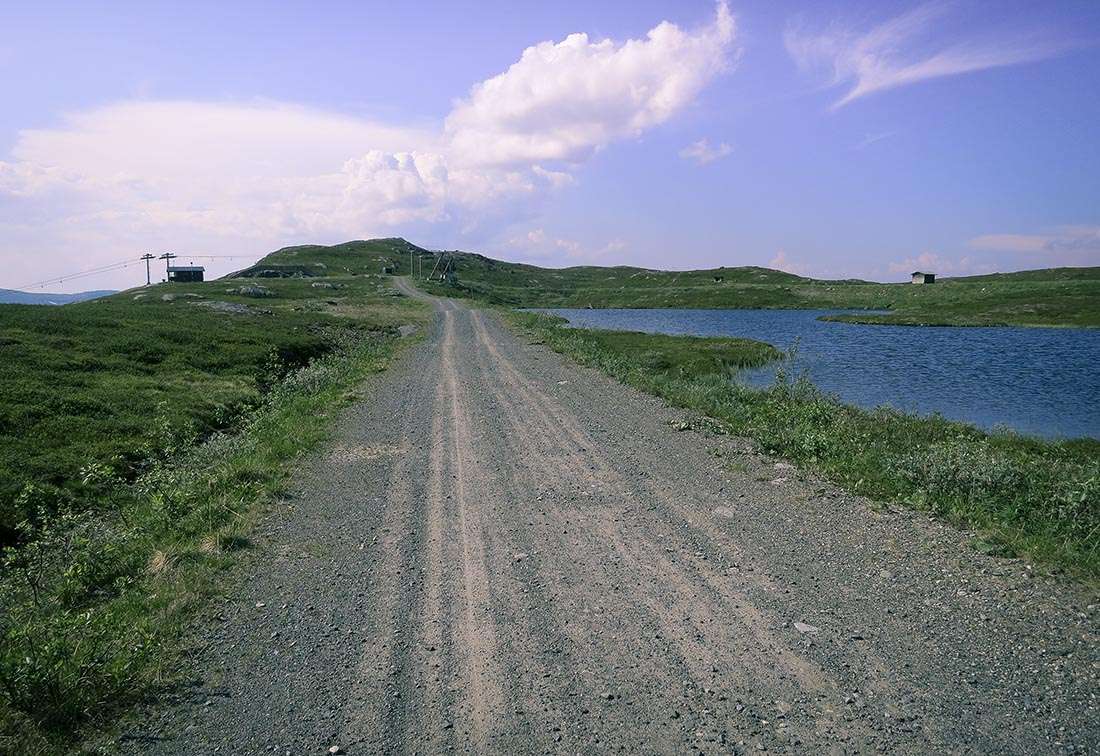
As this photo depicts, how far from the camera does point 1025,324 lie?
280 ft

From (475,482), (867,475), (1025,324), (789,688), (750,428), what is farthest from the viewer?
(1025,324)

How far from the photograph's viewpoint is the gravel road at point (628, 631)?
559 cm

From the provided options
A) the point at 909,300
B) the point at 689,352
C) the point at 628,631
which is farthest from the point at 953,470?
the point at 909,300

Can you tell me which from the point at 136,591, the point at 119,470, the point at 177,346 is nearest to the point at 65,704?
the point at 136,591

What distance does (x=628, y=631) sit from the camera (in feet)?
23.9

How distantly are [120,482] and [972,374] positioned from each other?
42.7m

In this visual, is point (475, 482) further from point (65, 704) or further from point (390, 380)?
point (390, 380)

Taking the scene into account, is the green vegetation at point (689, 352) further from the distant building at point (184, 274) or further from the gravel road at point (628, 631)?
the distant building at point (184, 274)

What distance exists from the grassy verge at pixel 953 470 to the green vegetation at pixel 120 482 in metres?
10.2

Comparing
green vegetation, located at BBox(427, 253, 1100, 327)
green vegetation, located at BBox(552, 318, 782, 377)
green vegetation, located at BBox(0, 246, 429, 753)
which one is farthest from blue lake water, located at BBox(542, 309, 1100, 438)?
green vegetation, located at BBox(427, 253, 1100, 327)

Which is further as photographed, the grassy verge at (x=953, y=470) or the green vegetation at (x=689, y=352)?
the green vegetation at (x=689, y=352)

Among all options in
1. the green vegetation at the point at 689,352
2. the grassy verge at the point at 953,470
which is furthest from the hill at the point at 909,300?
the grassy verge at the point at 953,470

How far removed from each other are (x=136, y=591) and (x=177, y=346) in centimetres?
2977

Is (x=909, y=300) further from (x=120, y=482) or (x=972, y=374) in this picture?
(x=120, y=482)
